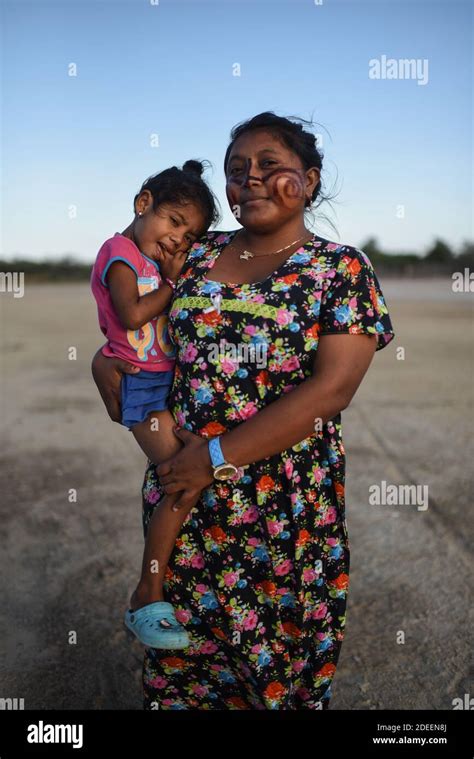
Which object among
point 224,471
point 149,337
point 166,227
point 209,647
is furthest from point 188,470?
point 166,227

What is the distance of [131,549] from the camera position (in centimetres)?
435

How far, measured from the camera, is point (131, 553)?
430cm

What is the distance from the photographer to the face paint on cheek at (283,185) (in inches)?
82.1

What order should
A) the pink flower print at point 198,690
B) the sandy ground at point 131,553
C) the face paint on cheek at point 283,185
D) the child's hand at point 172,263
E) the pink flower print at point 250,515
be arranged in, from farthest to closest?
the sandy ground at point 131,553
the pink flower print at point 198,690
the child's hand at point 172,263
the pink flower print at point 250,515
the face paint on cheek at point 283,185

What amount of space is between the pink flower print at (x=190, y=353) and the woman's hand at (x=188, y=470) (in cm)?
21

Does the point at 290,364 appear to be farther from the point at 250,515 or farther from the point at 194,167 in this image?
the point at 194,167

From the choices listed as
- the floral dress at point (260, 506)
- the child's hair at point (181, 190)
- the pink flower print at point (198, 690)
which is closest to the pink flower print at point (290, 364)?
the floral dress at point (260, 506)

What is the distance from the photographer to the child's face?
Answer: 2.30 meters

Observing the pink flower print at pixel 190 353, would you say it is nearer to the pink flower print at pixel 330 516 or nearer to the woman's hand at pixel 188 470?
the woman's hand at pixel 188 470

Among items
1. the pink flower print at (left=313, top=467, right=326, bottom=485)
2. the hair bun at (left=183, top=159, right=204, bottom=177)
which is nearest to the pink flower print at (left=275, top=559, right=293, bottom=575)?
the pink flower print at (left=313, top=467, right=326, bottom=485)

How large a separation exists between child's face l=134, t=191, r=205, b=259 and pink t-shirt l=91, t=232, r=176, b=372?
0.04 metres

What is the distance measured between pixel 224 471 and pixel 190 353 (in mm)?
360

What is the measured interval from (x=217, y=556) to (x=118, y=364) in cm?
67
